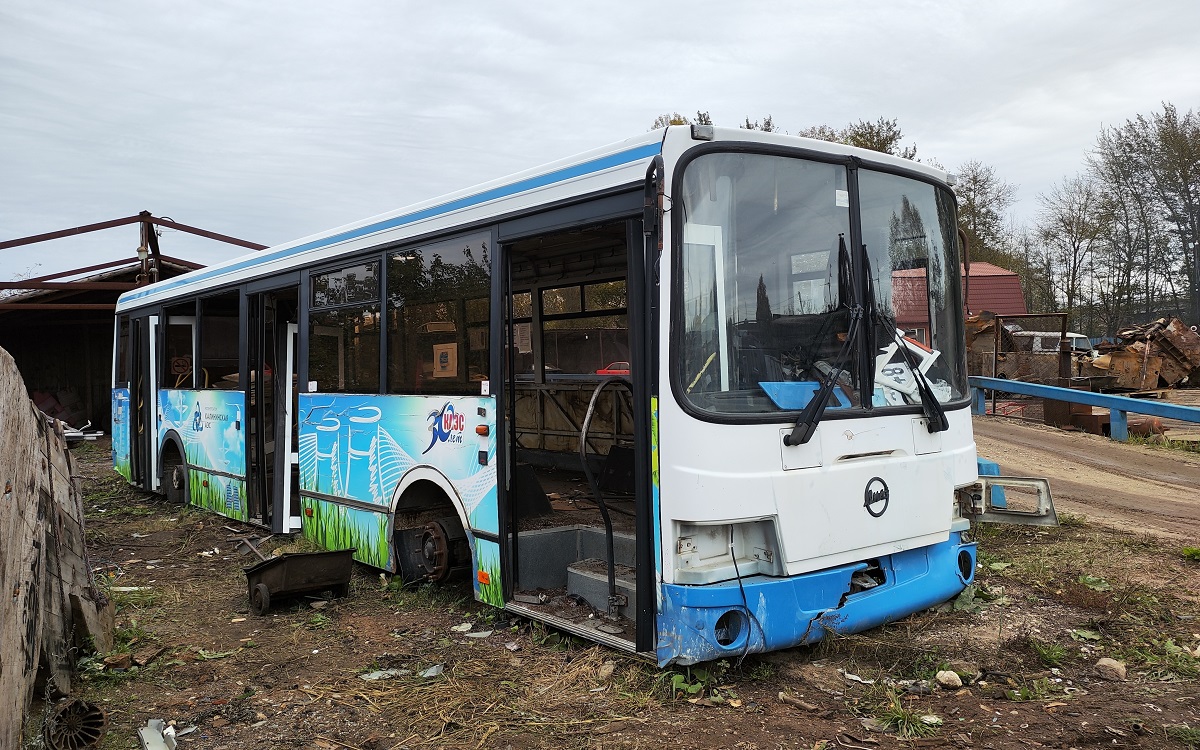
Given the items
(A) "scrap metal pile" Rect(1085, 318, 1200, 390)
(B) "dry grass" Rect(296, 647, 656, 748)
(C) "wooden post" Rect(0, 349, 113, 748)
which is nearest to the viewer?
(C) "wooden post" Rect(0, 349, 113, 748)

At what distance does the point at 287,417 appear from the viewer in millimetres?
8414

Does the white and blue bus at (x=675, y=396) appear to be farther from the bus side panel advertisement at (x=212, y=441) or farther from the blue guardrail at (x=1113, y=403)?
the blue guardrail at (x=1113, y=403)

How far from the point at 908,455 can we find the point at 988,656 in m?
1.12

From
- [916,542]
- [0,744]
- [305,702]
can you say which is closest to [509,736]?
[305,702]

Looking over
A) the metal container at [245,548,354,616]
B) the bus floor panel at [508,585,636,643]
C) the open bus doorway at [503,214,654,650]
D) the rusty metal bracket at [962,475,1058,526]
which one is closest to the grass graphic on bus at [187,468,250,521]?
the metal container at [245,548,354,616]

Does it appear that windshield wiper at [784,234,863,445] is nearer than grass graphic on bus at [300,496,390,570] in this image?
Yes

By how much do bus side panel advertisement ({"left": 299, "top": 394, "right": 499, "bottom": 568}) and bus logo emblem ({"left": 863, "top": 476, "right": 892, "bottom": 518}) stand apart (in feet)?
7.25

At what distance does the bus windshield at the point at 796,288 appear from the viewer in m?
4.31

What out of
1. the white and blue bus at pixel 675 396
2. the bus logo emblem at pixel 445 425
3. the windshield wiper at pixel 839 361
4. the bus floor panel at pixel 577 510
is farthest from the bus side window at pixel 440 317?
the windshield wiper at pixel 839 361

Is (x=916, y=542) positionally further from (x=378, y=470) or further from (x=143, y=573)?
(x=143, y=573)

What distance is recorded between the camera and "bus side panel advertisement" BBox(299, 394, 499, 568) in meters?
5.56

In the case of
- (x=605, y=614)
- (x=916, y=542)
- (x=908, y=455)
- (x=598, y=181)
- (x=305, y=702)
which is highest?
(x=598, y=181)

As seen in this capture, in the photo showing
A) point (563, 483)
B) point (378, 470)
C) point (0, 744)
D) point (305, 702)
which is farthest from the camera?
point (563, 483)

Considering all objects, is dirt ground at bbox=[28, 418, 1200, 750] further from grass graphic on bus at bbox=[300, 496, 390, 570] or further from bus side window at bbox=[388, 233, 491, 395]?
bus side window at bbox=[388, 233, 491, 395]
